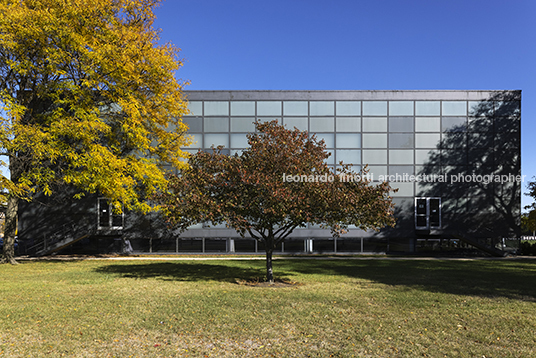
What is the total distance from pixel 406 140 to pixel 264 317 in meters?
25.1

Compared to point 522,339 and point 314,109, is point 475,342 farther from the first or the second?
point 314,109

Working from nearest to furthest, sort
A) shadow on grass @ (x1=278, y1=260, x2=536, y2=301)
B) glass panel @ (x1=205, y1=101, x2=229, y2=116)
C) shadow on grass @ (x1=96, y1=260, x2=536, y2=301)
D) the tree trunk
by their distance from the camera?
shadow on grass @ (x1=278, y1=260, x2=536, y2=301) → shadow on grass @ (x1=96, y1=260, x2=536, y2=301) → the tree trunk → glass panel @ (x1=205, y1=101, x2=229, y2=116)

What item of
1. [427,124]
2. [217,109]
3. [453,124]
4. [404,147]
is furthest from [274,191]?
[453,124]

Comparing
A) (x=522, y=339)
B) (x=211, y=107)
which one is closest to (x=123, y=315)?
(x=522, y=339)

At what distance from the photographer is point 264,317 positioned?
395 inches

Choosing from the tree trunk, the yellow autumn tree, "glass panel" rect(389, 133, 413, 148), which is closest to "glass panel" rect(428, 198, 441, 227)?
"glass panel" rect(389, 133, 413, 148)

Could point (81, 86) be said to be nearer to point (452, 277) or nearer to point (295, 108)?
point (295, 108)

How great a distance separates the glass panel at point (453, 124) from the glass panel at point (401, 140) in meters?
2.58

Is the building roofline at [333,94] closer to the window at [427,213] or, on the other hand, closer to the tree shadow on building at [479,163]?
the tree shadow on building at [479,163]

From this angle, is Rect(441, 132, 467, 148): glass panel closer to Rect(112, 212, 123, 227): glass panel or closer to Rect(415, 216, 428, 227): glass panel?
Rect(415, 216, 428, 227): glass panel

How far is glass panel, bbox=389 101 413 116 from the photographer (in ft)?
105

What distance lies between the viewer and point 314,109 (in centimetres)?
3206

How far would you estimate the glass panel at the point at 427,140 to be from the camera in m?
31.9

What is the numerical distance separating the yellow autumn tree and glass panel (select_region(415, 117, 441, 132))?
1809 centimetres
